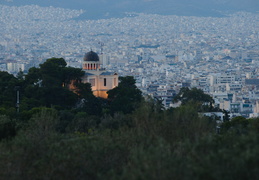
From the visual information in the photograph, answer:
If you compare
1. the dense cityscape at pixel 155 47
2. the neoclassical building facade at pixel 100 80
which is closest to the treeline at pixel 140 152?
the neoclassical building facade at pixel 100 80

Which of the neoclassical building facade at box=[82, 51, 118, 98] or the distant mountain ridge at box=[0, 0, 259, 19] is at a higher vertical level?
the distant mountain ridge at box=[0, 0, 259, 19]

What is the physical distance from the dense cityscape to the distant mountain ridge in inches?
168

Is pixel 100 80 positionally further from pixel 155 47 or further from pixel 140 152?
pixel 155 47

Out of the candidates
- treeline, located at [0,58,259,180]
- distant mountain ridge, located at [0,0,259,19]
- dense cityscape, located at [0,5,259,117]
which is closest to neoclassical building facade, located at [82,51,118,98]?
treeline, located at [0,58,259,180]

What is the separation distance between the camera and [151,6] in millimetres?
176000

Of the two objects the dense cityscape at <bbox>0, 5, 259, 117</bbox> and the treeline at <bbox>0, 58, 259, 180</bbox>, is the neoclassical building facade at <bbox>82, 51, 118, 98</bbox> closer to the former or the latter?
the treeline at <bbox>0, 58, 259, 180</bbox>

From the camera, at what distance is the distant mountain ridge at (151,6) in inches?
6673

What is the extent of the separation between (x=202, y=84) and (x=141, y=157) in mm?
60520

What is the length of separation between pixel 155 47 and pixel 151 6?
5289 centimetres

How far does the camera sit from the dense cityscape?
69.4 meters

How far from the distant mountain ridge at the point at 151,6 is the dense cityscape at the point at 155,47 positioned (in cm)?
426

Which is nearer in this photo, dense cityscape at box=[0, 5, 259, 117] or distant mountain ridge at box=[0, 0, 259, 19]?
dense cityscape at box=[0, 5, 259, 117]

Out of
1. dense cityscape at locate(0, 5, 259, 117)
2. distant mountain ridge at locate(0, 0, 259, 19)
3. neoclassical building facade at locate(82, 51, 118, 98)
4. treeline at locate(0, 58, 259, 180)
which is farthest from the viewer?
distant mountain ridge at locate(0, 0, 259, 19)

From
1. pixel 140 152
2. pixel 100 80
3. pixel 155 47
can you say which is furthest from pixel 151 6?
pixel 140 152
